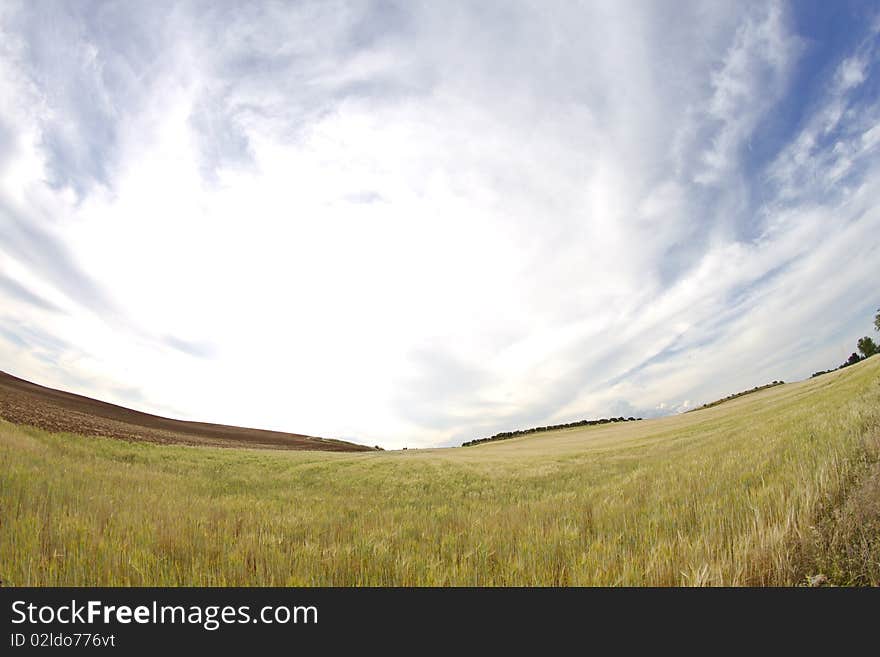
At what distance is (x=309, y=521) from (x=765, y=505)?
6894mm

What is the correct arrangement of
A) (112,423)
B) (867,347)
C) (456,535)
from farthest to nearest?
(867,347) → (112,423) → (456,535)

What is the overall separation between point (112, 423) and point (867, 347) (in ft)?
648

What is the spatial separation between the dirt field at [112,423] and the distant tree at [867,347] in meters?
168

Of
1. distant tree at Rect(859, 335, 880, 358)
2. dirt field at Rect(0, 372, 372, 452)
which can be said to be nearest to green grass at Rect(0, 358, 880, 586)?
dirt field at Rect(0, 372, 372, 452)

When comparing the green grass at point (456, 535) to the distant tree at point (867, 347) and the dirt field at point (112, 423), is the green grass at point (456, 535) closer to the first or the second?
the dirt field at point (112, 423)

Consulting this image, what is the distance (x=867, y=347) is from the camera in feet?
388

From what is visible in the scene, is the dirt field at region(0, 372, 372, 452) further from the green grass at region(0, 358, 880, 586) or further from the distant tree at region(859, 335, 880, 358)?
the distant tree at region(859, 335, 880, 358)

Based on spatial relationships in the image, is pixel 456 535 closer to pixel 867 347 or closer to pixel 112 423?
pixel 112 423

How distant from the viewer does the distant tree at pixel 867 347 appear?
116800 mm

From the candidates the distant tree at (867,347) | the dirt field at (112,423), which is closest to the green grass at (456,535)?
the dirt field at (112,423)

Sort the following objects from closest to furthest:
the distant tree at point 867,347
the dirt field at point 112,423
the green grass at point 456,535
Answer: the green grass at point 456,535
the dirt field at point 112,423
the distant tree at point 867,347

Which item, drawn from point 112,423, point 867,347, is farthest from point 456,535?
point 867,347
